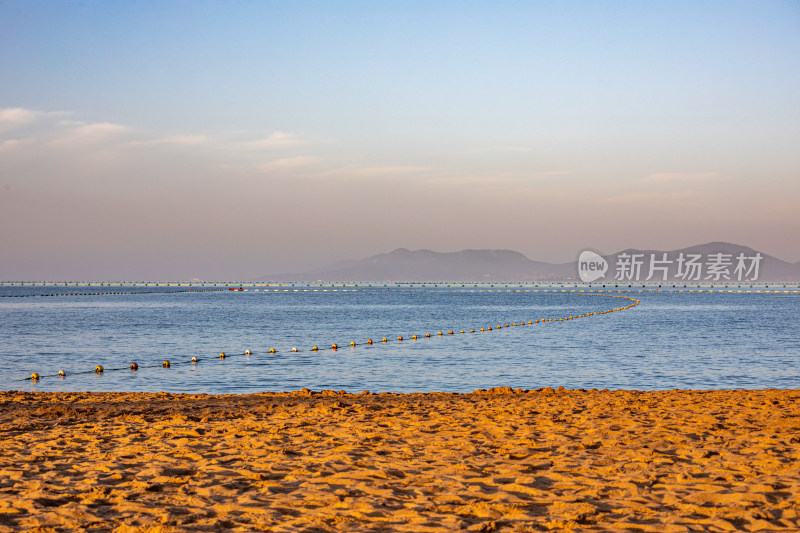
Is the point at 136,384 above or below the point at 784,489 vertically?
below

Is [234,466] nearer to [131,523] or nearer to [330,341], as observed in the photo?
[131,523]

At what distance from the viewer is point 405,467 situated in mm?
8766

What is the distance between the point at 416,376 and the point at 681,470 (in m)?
15.4

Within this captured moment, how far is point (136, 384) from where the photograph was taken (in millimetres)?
21828

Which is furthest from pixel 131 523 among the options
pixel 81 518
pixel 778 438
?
pixel 778 438

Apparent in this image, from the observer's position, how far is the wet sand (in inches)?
262

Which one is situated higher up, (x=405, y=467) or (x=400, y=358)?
(x=405, y=467)

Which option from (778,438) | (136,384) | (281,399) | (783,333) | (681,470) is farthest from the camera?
(783,333)

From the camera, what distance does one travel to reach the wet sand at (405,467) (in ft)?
21.8

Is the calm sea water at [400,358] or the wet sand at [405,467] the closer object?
the wet sand at [405,467]

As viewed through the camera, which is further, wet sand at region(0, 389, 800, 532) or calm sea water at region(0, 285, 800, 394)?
calm sea water at region(0, 285, 800, 394)

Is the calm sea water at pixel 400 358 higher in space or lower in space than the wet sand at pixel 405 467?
lower

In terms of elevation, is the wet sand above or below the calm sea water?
above

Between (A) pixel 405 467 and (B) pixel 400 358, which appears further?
(B) pixel 400 358
